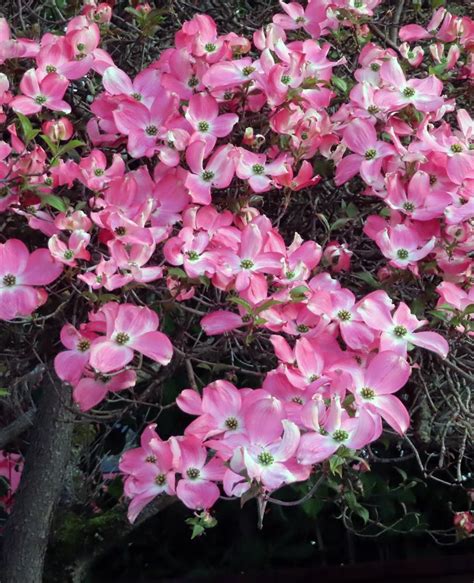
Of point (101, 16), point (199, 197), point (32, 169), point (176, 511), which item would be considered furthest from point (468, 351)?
point (176, 511)

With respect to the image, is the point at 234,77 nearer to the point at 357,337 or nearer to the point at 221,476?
the point at 357,337

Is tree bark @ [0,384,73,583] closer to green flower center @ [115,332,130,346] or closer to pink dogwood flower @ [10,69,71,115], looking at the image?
pink dogwood flower @ [10,69,71,115]

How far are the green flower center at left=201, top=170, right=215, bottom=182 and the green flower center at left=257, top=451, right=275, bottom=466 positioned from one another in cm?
36

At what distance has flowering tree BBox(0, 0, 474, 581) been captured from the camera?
860 mm

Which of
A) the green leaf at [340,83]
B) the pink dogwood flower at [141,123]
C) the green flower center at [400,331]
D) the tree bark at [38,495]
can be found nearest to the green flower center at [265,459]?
the green flower center at [400,331]

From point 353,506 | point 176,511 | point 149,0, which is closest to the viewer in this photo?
point 353,506

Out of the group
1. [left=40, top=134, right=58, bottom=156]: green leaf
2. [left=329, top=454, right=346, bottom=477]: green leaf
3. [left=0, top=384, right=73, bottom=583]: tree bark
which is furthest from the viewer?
[left=0, top=384, right=73, bottom=583]: tree bark

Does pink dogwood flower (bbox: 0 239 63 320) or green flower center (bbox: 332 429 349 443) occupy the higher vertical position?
green flower center (bbox: 332 429 349 443)

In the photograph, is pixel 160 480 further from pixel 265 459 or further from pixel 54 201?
pixel 54 201

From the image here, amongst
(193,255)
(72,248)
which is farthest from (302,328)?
(72,248)

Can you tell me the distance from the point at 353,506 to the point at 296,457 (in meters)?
0.75

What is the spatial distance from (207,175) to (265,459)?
38 centimetres

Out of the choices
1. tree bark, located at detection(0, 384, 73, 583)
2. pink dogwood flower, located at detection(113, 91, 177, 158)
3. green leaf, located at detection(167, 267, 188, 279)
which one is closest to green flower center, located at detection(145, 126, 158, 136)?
pink dogwood flower, located at detection(113, 91, 177, 158)

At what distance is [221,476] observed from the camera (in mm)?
860
